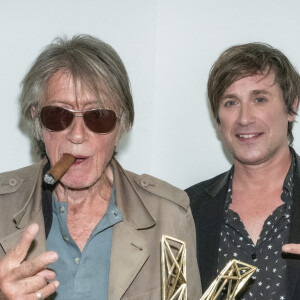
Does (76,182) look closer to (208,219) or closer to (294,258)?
(208,219)

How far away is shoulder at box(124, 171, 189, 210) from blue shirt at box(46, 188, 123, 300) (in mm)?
156

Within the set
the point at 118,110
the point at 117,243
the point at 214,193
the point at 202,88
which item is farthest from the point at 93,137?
the point at 202,88

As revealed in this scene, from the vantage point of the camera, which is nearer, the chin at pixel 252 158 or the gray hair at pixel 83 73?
the gray hair at pixel 83 73

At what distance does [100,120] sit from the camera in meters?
1.96

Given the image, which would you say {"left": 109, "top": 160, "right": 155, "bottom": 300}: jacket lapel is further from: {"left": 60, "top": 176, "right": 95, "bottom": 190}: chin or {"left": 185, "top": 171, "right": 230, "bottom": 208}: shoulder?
{"left": 185, "top": 171, "right": 230, "bottom": 208}: shoulder

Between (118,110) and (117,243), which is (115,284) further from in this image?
(118,110)

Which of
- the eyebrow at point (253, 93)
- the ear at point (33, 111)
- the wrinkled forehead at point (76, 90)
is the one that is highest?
the wrinkled forehead at point (76, 90)

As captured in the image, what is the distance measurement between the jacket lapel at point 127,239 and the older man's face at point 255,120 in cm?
49

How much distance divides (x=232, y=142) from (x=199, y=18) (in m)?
0.59

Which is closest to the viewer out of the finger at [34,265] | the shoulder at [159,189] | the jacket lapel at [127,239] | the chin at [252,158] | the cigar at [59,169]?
the finger at [34,265]

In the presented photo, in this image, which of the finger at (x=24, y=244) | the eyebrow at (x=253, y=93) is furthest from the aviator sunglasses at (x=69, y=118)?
the eyebrow at (x=253, y=93)

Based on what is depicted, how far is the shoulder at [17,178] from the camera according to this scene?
6.53 feet

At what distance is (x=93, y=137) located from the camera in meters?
1.97

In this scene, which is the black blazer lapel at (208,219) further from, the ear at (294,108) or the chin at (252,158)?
the ear at (294,108)
